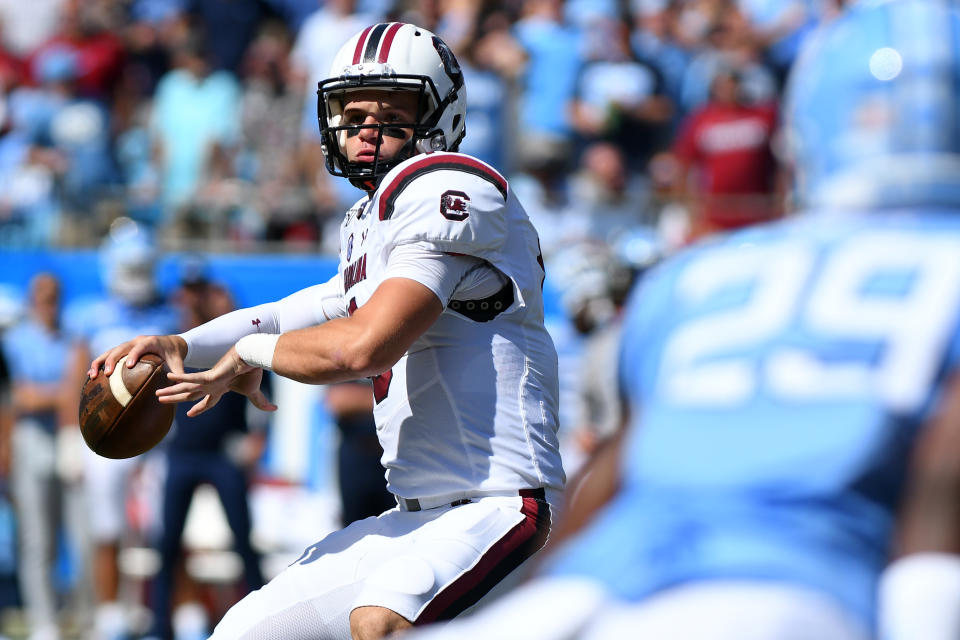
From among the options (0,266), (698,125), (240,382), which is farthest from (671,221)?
(240,382)

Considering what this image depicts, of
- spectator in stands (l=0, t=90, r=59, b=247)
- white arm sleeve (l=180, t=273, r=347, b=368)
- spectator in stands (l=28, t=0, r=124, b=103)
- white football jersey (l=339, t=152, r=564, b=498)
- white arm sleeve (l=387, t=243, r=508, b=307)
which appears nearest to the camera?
white arm sleeve (l=387, t=243, r=508, b=307)

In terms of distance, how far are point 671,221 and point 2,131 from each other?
18.1 ft

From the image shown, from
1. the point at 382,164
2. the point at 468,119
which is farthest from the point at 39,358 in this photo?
the point at 382,164

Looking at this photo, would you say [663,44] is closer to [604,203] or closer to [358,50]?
[604,203]

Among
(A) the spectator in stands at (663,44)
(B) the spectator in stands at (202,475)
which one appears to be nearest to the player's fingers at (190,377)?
(B) the spectator in stands at (202,475)

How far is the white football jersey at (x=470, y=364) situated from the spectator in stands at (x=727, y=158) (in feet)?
15.1

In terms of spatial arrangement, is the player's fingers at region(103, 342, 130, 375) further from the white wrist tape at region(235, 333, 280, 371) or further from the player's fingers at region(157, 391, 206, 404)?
the white wrist tape at region(235, 333, 280, 371)

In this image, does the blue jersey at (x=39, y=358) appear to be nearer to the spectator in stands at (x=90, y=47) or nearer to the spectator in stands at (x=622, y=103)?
the spectator in stands at (x=90, y=47)

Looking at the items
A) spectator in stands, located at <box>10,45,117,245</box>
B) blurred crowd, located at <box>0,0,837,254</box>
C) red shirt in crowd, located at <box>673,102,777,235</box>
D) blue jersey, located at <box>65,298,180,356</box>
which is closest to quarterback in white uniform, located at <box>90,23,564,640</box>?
blue jersey, located at <box>65,298,180,356</box>

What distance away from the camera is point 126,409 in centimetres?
337

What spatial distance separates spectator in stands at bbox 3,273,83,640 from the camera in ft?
25.9

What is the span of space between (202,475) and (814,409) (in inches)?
225

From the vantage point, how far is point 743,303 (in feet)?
6.27

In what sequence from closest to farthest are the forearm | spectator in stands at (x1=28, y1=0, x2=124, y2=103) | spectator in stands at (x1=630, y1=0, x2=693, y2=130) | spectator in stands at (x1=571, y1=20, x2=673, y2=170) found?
1. the forearm
2. spectator in stands at (x1=571, y1=20, x2=673, y2=170)
3. spectator in stands at (x1=630, y1=0, x2=693, y2=130)
4. spectator in stands at (x1=28, y1=0, x2=124, y2=103)
